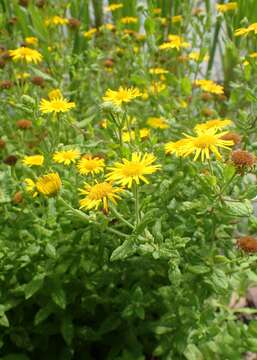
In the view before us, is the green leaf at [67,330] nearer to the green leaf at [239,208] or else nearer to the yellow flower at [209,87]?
the green leaf at [239,208]

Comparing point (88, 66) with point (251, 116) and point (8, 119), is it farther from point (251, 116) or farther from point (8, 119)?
point (251, 116)

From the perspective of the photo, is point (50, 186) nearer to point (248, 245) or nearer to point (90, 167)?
point (90, 167)

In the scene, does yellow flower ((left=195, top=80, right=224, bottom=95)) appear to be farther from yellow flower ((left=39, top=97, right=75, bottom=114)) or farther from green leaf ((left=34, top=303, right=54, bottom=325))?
green leaf ((left=34, top=303, right=54, bottom=325))

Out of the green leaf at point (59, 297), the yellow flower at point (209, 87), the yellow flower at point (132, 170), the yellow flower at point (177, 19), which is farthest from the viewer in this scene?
the yellow flower at point (177, 19)

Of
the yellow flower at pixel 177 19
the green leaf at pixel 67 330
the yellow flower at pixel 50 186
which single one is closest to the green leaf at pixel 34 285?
the green leaf at pixel 67 330

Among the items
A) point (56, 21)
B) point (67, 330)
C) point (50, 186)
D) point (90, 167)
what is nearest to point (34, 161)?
point (90, 167)

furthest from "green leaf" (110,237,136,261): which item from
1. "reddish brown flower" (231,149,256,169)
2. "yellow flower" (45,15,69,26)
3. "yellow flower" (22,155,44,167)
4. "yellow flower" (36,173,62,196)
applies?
"yellow flower" (45,15,69,26)
